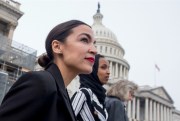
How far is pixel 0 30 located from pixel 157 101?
4698 cm

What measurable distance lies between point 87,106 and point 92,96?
0.27 m

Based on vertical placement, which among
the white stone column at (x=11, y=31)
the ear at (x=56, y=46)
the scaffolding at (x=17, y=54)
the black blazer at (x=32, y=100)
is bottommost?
the black blazer at (x=32, y=100)

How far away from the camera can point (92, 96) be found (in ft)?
12.0

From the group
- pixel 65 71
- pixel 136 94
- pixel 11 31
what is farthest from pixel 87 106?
pixel 136 94

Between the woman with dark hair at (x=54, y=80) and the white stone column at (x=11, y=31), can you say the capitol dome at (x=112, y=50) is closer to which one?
the white stone column at (x=11, y=31)

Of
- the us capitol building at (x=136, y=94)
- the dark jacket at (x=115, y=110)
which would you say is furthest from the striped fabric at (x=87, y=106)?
the us capitol building at (x=136, y=94)

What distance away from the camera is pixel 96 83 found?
3.92m

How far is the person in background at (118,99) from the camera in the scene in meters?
4.26

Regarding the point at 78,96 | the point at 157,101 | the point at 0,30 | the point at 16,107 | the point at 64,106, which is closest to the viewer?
the point at 16,107

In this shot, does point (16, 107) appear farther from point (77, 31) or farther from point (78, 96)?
point (78, 96)

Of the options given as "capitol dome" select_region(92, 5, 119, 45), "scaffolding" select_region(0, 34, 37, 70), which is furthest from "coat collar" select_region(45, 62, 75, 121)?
"capitol dome" select_region(92, 5, 119, 45)

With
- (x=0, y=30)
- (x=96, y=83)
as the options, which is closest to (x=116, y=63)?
(x=0, y=30)

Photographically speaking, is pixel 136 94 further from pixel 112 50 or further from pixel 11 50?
pixel 11 50

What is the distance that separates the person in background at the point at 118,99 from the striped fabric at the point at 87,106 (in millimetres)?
570
